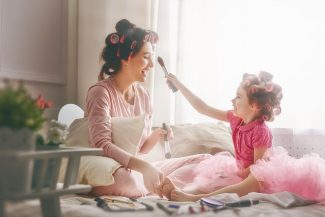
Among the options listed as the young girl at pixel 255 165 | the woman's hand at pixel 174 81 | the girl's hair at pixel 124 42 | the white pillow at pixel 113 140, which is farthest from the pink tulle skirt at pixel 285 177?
the girl's hair at pixel 124 42

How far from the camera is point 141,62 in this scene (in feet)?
5.48

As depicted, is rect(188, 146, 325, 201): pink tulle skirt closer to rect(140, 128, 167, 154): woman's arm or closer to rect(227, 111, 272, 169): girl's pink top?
rect(227, 111, 272, 169): girl's pink top

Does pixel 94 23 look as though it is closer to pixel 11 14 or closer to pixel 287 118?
pixel 11 14

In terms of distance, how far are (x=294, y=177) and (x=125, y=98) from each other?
25.6 inches

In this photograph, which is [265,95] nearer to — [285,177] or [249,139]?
[249,139]

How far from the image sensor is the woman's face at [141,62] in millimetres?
1664

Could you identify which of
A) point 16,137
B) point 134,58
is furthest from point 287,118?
point 16,137

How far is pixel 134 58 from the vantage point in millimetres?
1662

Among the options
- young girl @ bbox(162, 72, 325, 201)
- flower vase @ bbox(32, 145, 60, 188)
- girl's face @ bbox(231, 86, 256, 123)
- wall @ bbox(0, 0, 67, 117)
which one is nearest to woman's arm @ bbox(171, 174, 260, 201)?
young girl @ bbox(162, 72, 325, 201)

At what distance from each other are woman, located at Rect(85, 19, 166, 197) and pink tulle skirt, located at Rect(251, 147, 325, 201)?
31 cm

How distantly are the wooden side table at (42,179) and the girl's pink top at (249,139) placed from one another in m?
0.67

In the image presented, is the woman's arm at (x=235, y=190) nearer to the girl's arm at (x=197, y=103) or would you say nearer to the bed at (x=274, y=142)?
the bed at (x=274, y=142)

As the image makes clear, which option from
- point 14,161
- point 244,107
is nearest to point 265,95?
point 244,107

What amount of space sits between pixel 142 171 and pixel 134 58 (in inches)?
16.4
